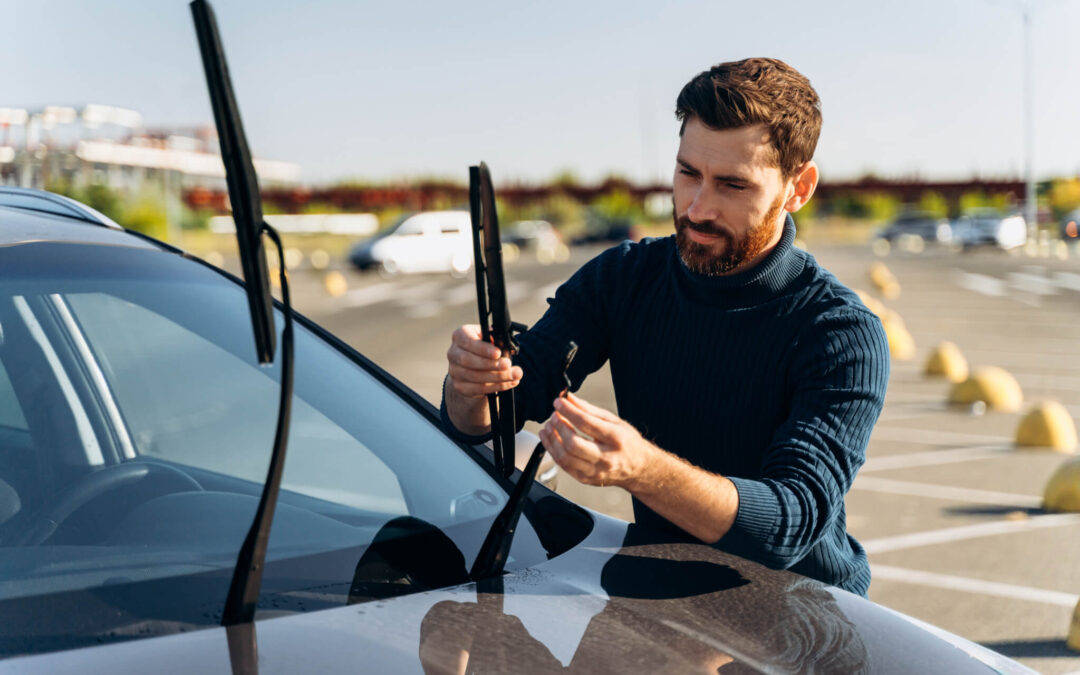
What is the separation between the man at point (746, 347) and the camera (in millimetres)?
2033

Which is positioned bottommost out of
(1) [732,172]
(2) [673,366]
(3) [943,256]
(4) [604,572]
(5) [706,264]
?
(3) [943,256]

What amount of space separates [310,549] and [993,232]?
4414cm

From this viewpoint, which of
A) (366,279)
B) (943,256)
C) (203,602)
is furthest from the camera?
(943,256)

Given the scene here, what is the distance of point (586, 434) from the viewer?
169 centimetres

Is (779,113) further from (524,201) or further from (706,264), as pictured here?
(524,201)

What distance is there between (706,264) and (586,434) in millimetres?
697

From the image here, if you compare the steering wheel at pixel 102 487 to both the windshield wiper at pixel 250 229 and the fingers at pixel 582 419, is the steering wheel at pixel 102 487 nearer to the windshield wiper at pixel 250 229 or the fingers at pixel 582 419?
the windshield wiper at pixel 250 229

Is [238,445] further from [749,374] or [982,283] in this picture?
[982,283]

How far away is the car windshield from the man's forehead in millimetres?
752

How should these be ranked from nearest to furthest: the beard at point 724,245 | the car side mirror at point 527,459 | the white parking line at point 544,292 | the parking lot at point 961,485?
the beard at point 724,245, the car side mirror at point 527,459, the parking lot at point 961,485, the white parking line at point 544,292

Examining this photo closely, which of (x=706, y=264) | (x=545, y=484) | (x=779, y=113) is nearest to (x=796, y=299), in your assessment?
(x=706, y=264)

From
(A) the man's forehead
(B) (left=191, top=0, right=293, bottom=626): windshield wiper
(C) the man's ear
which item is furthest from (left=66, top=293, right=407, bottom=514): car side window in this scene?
(C) the man's ear

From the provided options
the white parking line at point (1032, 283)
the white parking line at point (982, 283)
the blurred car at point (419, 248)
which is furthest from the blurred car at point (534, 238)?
the white parking line at point (1032, 283)

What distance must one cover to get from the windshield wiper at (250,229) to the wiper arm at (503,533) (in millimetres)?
412
